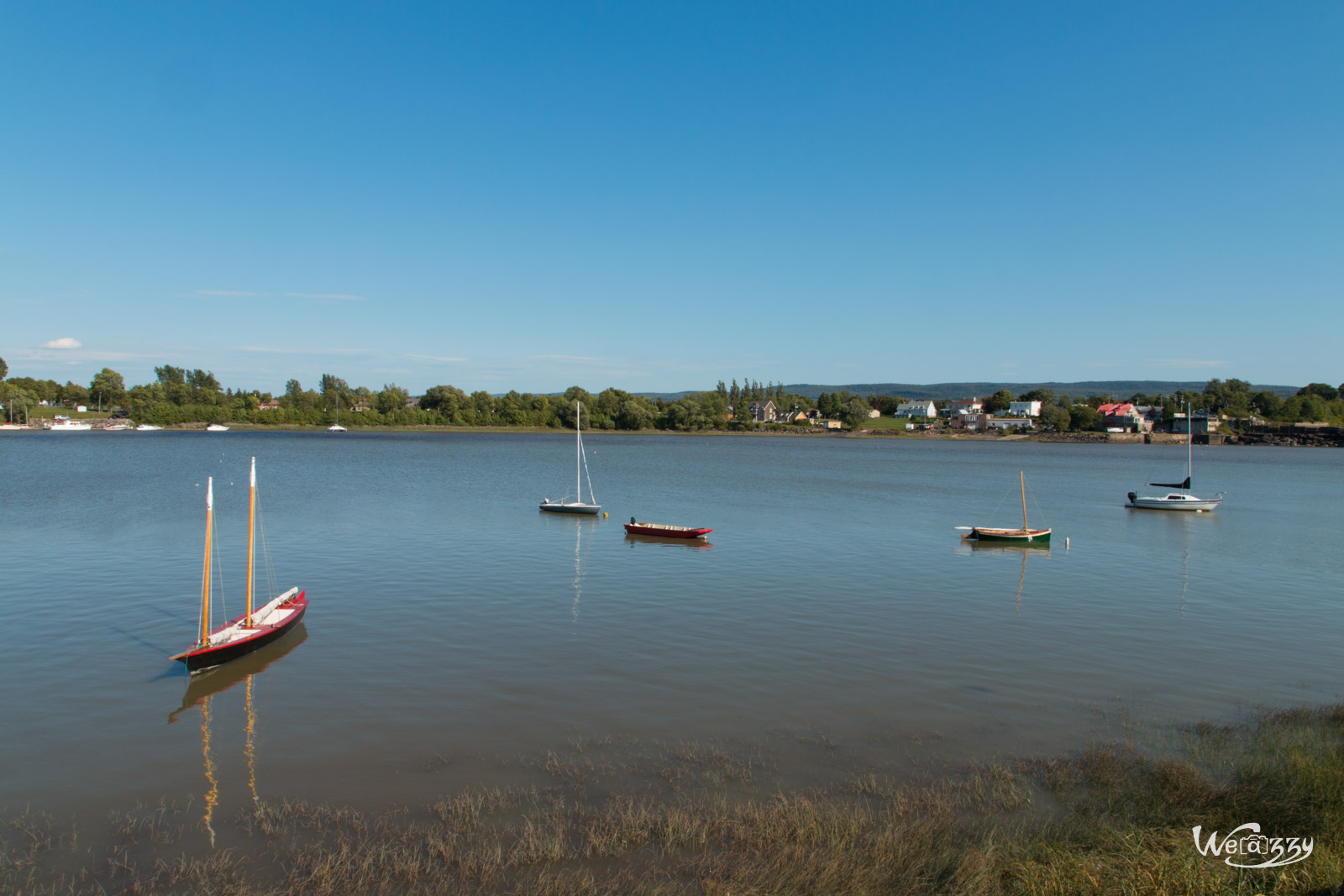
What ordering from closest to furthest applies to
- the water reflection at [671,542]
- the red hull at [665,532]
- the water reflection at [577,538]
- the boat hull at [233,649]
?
the boat hull at [233,649]
the water reflection at [577,538]
the water reflection at [671,542]
the red hull at [665,532]

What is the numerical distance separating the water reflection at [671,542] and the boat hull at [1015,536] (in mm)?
14056

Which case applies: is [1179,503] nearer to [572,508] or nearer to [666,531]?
[666,531]

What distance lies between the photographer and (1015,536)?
3922 cm

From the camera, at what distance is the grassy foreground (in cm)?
953

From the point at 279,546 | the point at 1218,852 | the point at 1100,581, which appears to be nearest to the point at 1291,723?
the point at 1218,852

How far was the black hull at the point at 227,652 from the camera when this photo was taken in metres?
17.4

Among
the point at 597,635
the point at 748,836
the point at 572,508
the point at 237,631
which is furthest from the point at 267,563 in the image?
the point at 748,836

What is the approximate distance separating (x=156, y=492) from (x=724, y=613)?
46932mm

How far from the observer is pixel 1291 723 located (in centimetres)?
1501

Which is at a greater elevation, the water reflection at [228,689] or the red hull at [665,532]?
the red hull at [665,532]

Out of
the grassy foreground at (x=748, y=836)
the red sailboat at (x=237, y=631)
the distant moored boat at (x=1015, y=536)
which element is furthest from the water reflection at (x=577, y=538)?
the distant moored boat at (x=1015, y=536)

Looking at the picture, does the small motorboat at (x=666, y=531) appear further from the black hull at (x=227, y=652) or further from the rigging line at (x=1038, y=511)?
the rigging line at (x=1038, y=511)

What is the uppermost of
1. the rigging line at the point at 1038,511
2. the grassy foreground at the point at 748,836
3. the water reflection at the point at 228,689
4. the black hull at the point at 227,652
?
the black hull at the point at 227,652

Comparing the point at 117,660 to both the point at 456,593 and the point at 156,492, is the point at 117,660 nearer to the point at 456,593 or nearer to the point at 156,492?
the point at 456,593
